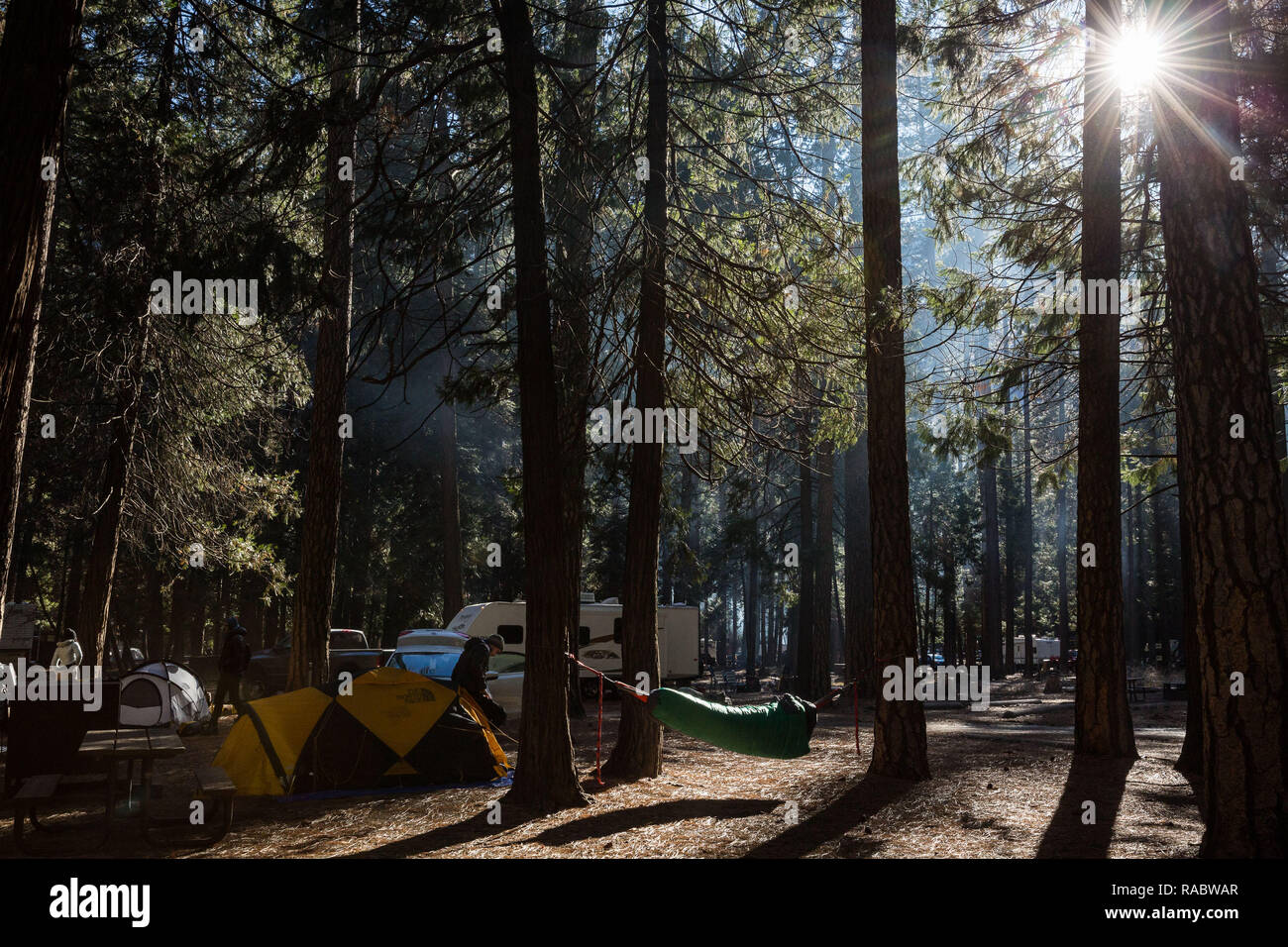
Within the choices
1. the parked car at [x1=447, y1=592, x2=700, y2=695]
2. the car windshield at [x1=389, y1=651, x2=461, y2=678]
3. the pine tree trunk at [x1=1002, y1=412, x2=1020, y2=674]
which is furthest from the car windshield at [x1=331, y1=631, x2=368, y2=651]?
the pine tree trunk at [x1=1002, y1=412, x2=1020, y2=674]

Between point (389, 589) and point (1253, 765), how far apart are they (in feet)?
102

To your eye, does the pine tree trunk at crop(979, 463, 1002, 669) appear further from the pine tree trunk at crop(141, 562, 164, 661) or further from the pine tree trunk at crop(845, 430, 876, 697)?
the pine tree trunk at crop(141, 562, 164, 661)

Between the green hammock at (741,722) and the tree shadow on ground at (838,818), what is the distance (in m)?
0.72

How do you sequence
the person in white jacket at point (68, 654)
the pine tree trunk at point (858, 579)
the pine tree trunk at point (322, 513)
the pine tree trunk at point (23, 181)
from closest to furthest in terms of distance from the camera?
the pine tree trunk at point (23, 181)
the pine tree trunk at point (322, 513)
the person in white jacket at point (68, 654)
the pine tree trunk at point (858, 579)

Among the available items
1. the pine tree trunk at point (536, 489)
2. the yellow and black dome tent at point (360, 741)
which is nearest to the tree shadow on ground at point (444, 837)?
the pine tree trunk at point (536, 489)

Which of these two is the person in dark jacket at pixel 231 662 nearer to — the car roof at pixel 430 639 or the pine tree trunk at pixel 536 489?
the car roof at pixel 430 639

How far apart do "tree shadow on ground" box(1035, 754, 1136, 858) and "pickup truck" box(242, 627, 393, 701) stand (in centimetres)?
1529

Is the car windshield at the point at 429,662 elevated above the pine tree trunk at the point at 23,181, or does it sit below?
below

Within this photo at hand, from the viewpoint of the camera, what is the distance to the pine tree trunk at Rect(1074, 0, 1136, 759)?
10992mm

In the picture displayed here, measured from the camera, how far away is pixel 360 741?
1002cm

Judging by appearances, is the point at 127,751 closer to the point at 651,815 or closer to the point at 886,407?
the point at 651,815

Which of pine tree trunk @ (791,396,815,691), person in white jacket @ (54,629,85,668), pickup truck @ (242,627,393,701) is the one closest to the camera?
person in white jacket @ (54,629,85,668)

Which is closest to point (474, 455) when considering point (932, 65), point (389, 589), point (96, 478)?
point (389, 589)

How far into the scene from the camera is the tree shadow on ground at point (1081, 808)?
22.1 ft
